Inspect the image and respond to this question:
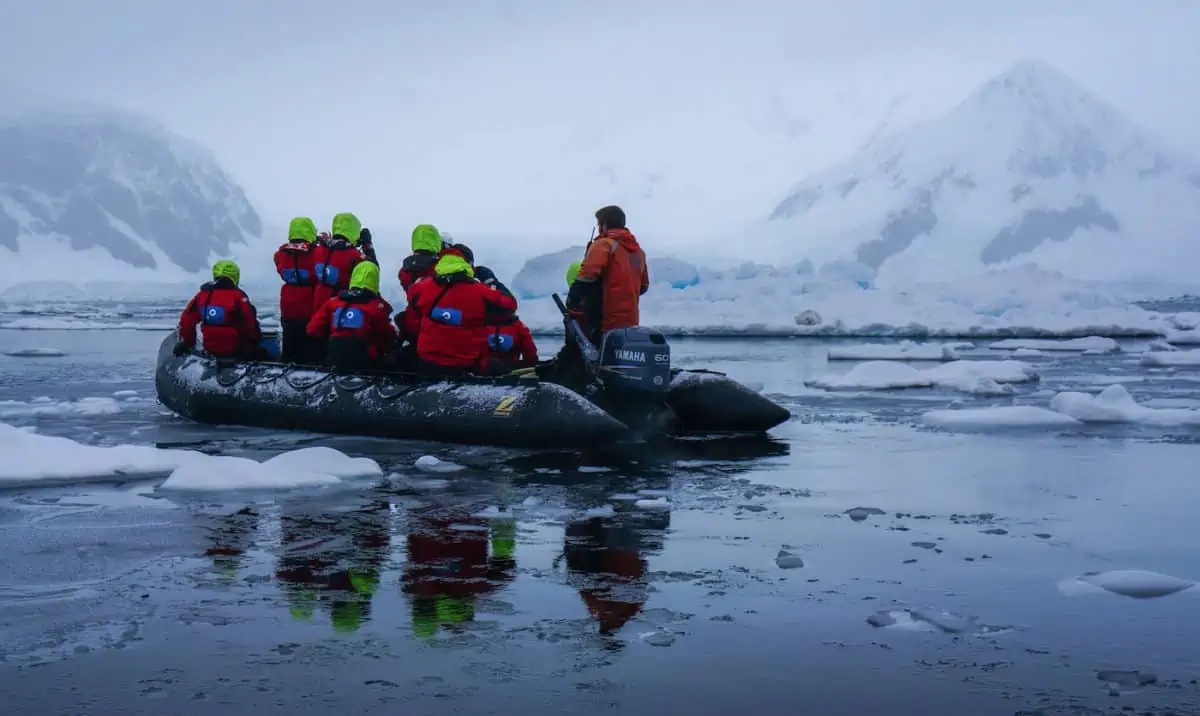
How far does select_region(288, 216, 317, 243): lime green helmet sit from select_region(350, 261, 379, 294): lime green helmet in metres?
1.28

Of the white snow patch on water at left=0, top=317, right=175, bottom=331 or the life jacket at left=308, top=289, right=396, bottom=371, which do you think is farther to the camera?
the white snow patch on water at left=0, top=317, right=175, bottom=331

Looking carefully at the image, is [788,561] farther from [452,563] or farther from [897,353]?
[897,353]

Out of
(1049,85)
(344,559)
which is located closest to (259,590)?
(344,559)

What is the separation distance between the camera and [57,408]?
11242mm

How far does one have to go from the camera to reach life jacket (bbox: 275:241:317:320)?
1061cm

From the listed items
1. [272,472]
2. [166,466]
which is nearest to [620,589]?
[272,472]

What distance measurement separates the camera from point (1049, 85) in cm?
6188

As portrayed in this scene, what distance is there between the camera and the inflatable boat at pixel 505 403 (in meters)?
8.59

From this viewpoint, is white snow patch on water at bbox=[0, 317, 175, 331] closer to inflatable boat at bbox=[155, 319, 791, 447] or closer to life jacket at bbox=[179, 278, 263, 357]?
life jacket at bbox=[179, 278, 263, 357]

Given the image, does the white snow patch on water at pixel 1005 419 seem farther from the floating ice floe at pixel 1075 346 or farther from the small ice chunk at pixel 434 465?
the floating ice floe at pixel 1075 346

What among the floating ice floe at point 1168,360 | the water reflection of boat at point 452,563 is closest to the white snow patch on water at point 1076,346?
the floating ice floe at point 1168,360

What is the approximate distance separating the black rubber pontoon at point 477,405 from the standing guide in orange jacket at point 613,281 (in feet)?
1.36

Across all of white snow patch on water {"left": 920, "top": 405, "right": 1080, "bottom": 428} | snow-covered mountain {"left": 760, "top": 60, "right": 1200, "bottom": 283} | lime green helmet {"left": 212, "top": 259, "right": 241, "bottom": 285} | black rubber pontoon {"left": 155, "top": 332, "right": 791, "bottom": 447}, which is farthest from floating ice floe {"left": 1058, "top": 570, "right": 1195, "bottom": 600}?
snow-covered mountain {"left": 760, "top": 60, "right": 1200, "bottom": 283}

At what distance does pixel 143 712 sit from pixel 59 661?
57cm
